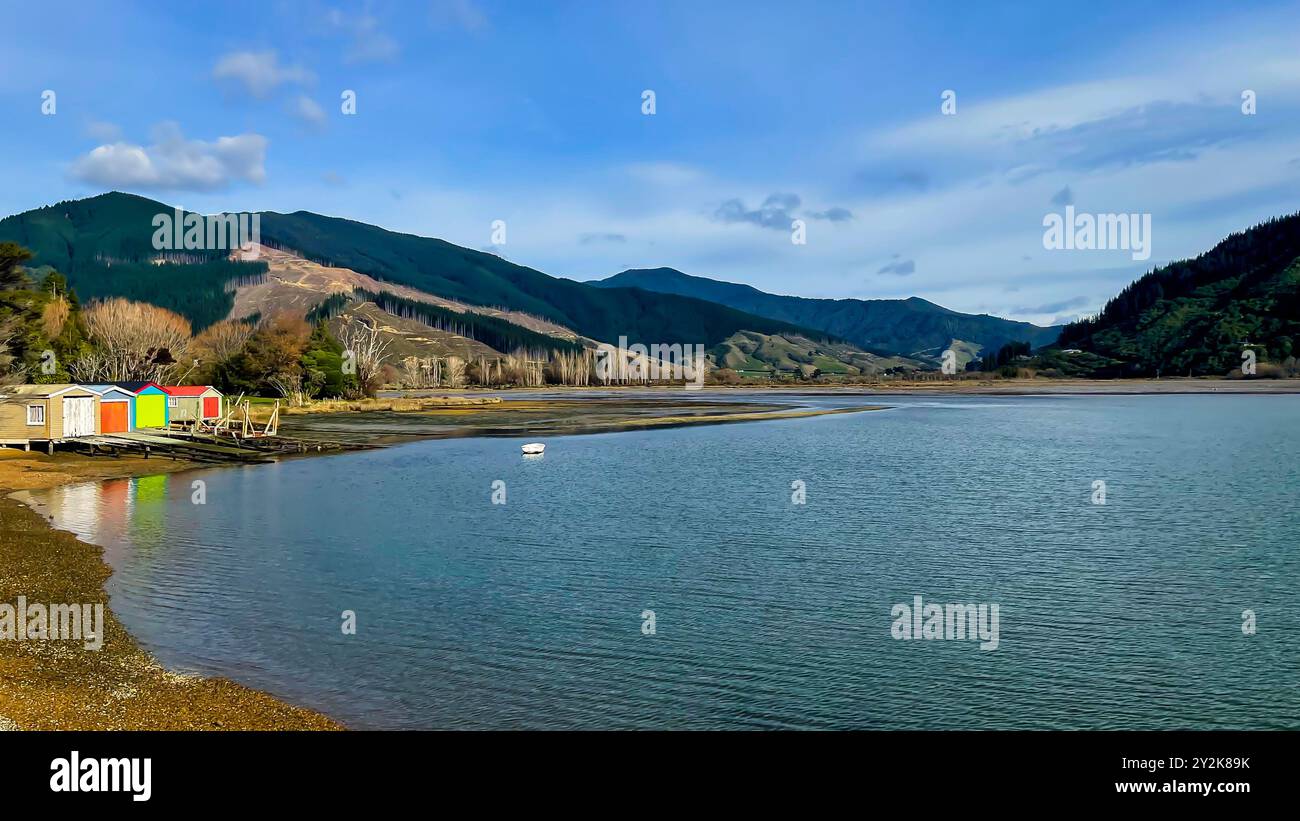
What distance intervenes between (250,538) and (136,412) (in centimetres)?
4501

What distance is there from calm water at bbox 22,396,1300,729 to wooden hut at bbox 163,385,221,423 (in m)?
29.5

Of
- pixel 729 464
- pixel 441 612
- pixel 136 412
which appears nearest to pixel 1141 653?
pixel 441 612

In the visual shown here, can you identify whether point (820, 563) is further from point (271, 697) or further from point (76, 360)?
point (76, 360)

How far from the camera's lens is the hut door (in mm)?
59281

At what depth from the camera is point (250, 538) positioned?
3181cm

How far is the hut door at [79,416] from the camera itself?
59281mm

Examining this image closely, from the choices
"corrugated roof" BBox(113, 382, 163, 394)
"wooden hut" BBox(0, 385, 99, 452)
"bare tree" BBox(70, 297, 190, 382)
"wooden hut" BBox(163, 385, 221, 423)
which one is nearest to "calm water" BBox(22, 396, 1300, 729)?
"wooden hut" BBox(0, 385, 99, 452)

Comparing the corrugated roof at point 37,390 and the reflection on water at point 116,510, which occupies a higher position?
the corrugated roof at point 37,390

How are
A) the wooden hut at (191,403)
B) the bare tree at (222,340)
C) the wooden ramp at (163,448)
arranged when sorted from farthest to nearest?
the bare tree at (222,340) < the wooden hut at (191,403) < the wooden ramp at (163,448)

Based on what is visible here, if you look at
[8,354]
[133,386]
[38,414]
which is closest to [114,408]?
[133,386]

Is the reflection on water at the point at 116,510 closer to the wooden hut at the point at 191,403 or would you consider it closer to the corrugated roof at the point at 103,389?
the corrugated roof at the point at 103,389

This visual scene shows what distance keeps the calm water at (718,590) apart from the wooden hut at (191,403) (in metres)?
29.5

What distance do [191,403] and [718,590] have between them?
69694 millimetres

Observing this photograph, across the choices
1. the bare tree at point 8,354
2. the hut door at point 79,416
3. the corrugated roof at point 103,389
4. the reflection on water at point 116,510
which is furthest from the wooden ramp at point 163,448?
the reflection on water at point 116,510
